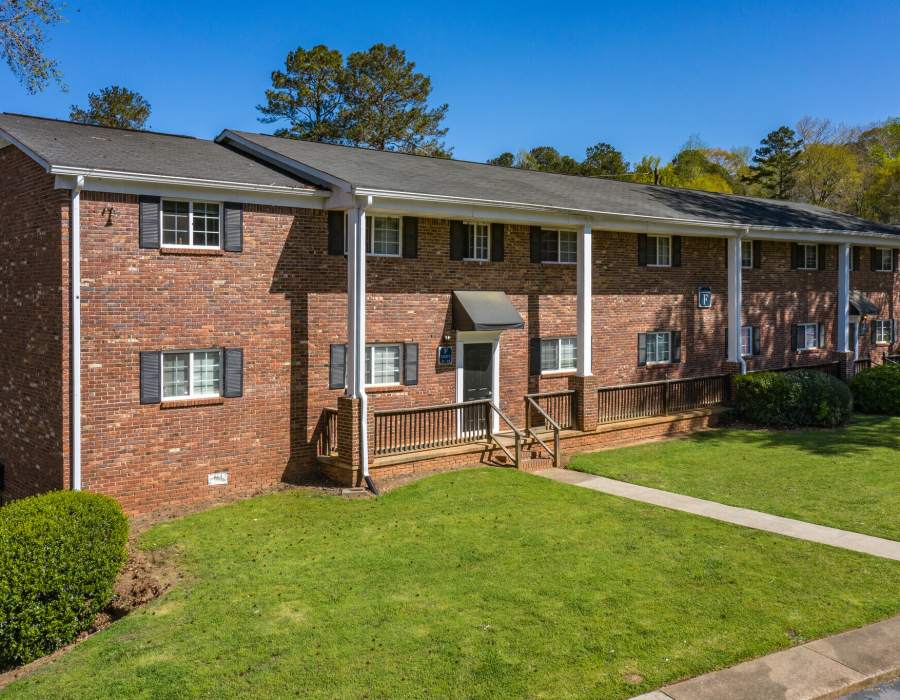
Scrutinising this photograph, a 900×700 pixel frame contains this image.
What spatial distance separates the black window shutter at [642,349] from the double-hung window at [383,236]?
309 inches

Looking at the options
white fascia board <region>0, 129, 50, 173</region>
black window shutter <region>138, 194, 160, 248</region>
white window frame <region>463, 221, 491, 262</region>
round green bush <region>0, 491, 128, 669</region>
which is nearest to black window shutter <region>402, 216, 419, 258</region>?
white window frame <region>463, 221, 491, 262</region>

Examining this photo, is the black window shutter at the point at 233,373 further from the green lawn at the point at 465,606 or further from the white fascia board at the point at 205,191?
the white fascia board at the point at 205,191

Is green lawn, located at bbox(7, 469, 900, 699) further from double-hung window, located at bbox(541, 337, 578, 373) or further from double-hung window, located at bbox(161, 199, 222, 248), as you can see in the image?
double-hung window, located at bbox(541, 337, 578, 373)

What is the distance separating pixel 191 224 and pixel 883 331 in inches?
1019

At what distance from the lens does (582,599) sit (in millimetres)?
8883

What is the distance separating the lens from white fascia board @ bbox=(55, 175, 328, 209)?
1250 cm

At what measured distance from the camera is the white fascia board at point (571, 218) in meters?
14.9

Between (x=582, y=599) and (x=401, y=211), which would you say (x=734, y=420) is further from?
(x=582, y=599)

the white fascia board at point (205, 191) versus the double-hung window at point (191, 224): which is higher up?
the white fascia board at point (205, 191)

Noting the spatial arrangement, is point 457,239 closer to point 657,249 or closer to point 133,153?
point 133,153

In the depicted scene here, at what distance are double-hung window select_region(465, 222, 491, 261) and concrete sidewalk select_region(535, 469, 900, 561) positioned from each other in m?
5.15

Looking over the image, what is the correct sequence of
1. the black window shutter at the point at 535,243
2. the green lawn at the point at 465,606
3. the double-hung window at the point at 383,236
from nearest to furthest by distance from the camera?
the green lawn at the point at 465,606 → the double-hung window at the point at 383,236 → the black window shutter at the point at 535,243

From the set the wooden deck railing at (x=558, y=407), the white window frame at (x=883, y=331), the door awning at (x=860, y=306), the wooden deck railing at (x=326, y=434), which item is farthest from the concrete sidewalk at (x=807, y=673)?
the white window frame at (x=883, y=331)

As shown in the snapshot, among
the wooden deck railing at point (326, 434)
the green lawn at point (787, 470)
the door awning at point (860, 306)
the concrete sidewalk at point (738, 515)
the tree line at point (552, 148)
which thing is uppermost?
the tree line at point (552, 148)
